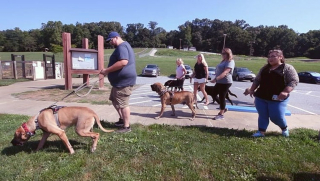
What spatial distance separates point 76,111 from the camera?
3209 mm

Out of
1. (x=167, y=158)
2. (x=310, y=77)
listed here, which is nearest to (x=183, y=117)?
(x=167, y=158)

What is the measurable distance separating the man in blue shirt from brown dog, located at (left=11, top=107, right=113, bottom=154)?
0.77 meters

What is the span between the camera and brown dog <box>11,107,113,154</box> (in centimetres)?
305

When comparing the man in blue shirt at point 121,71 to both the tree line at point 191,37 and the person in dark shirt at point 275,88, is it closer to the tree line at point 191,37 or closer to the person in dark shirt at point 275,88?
the person in dark shirt at point 275,88

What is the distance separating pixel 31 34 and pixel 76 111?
10685 centimetres

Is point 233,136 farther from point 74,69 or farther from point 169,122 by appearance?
Result: point 74,69

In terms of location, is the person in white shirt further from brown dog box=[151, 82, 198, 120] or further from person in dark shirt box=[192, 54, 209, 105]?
brown dog box=[151, 82, 198, 120]

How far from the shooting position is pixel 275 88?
374cm

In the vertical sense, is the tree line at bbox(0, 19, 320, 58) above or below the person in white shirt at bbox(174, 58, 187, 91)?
above

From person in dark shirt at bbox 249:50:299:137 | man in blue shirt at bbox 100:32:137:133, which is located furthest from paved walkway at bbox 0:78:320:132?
man in blue shirt at bbox 100:32:137:133

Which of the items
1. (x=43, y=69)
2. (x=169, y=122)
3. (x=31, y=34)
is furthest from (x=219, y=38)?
(x=169, y=122)

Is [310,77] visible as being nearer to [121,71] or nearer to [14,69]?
[121,71]

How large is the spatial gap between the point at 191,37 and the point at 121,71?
128 metres

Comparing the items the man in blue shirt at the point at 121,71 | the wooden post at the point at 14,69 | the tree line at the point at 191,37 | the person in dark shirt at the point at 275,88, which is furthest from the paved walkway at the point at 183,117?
the tree line at the point at 191,37
